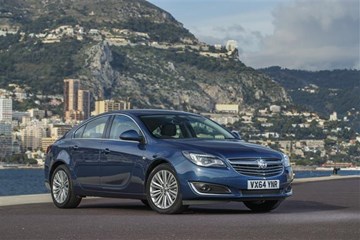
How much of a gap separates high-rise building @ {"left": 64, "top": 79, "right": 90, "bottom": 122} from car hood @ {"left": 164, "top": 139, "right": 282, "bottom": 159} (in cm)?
17503

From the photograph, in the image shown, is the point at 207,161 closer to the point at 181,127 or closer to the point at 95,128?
the point at 181,127

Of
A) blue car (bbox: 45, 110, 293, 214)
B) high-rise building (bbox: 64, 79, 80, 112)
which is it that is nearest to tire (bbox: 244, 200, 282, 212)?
blue car (bbox: 45, 110, 293, 214)

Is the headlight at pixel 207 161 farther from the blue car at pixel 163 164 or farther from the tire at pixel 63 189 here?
the tire at pixel 63 189

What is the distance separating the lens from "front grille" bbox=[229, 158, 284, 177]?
41.9 feet

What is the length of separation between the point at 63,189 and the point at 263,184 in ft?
10.3

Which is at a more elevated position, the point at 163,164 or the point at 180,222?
the point at 163,164

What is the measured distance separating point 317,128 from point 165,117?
168379 millimetres

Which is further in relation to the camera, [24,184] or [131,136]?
[24,184]

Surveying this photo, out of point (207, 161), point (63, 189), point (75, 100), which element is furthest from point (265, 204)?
point (75, 100)

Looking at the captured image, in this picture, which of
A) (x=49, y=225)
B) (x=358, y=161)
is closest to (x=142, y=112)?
(x=49, y=225)

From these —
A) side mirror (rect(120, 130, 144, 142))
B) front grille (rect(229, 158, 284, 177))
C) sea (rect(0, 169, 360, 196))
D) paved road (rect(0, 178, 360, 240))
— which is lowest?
sea (rect(0, 169, 360, 196))

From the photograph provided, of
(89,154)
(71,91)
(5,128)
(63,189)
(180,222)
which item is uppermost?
(71,91)

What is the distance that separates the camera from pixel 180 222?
1127 centimetres

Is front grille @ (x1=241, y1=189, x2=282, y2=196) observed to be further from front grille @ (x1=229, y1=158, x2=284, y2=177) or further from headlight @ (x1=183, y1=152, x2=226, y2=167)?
headlight @ (x1=183, y1=152, x2=226, y2=167)
